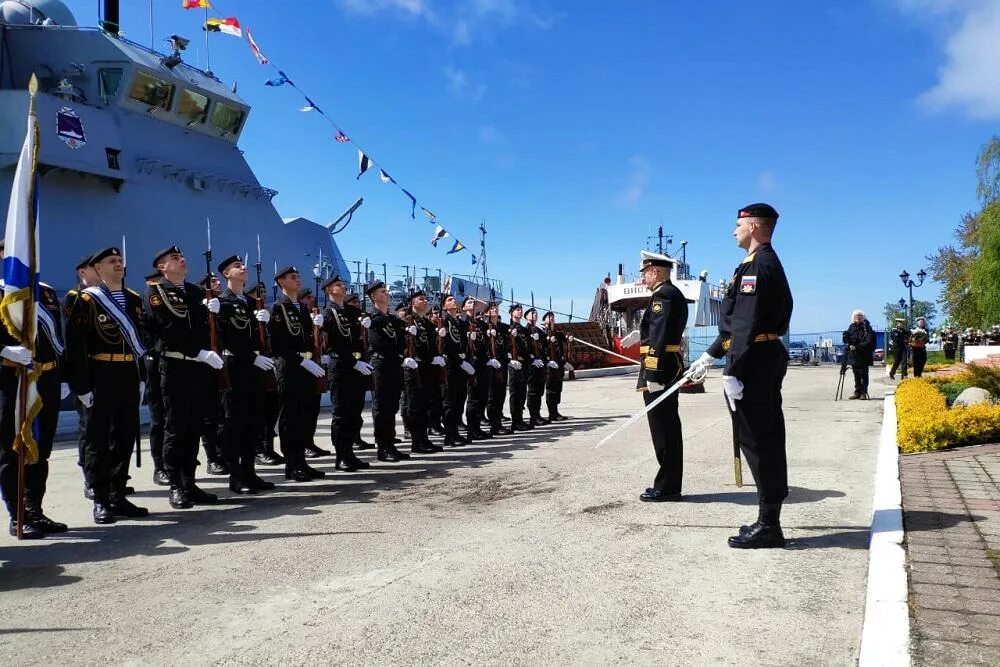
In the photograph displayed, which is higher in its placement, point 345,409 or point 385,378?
point 385,378

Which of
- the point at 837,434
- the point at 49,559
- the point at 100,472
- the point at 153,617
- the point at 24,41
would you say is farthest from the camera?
the point at 24,41

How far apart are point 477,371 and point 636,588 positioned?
675cm

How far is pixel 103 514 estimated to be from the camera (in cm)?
496

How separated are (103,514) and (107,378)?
933mm

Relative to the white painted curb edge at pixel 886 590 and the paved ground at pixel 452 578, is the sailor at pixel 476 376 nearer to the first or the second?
the paved ground at pixel 452 578

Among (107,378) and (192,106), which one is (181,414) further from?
(192,106)

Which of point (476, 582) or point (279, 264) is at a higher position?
point (279, 264)

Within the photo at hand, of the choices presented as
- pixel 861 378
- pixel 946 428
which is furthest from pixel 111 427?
pixel 861 378

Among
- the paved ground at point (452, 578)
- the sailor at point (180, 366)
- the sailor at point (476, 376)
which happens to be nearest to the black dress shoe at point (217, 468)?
the paved ground at point (452, 578)

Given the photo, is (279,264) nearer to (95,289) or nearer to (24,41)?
(24,41)

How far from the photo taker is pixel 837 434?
897cm

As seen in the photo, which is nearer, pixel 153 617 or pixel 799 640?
pixel 799 640

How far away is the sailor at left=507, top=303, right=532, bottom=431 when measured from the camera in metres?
10.9

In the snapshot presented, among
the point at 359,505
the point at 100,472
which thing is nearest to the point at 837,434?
the point at 359,505
